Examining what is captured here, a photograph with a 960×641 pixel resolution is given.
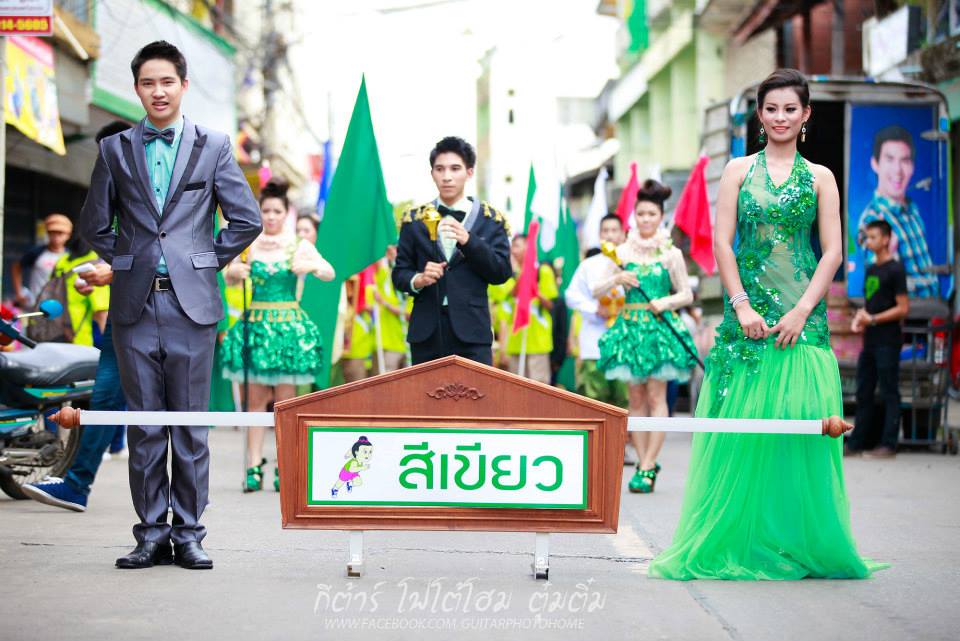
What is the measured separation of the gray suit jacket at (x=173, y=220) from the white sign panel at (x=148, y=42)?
11311 mm

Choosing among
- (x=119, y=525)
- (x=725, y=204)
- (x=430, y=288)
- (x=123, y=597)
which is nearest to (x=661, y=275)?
(x=430, y=288)

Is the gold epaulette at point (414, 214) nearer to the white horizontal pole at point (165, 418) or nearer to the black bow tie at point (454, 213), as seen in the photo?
the black bow tie at point (454, 213)

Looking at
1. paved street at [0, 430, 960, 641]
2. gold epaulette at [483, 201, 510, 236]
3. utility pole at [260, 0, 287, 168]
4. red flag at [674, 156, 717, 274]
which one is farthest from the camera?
utility pole at [260, 0, 287, 168]

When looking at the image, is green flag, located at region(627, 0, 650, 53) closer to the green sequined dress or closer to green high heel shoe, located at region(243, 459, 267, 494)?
the green sequined dress

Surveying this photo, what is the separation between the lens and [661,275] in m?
9.77

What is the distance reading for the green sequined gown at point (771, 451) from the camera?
589 cm

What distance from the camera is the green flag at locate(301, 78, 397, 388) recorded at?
9938 millimetres

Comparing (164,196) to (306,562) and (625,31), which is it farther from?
(625,31)

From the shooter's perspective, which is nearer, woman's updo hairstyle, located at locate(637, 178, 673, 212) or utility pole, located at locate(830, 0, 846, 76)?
woman's updo hairstyle, located at locate(637, 178, 673, 212)

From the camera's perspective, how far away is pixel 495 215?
766 cm

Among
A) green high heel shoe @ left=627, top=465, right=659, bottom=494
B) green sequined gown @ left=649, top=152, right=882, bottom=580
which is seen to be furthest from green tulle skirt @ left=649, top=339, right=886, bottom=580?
green high heel shoe @ left=627, top=465, right=659, bottom=494

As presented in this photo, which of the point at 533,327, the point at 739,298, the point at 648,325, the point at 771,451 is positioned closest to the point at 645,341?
the point at 648,325

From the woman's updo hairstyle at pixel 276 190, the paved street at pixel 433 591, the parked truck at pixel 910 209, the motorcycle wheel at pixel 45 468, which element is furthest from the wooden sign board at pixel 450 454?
the parked truck at pixel 910 209

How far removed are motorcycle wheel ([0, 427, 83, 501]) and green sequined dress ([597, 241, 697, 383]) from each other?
3.62 meters
